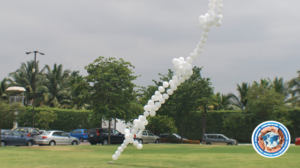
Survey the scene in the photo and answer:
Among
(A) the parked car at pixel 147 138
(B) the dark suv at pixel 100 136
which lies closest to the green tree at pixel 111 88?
(B) the dark suv at pixel 100 136

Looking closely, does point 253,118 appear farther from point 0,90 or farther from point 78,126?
point 0,90

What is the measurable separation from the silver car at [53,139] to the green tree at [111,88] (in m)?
3.38

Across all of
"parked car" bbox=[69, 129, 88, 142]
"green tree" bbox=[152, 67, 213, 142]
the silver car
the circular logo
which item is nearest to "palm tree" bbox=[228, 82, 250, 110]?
"green tree" bbox=[152, 67, 213, 142]

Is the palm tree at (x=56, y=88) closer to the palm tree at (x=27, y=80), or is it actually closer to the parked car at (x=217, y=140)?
the palm tree at (x=27, y=80)

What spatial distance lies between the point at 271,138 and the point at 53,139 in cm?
2148

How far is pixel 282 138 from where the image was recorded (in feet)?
33.0

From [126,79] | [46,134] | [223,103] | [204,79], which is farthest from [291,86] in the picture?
[46,134]

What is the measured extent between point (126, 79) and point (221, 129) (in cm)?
1828

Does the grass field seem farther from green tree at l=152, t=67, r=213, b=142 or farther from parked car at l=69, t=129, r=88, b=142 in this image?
parked car at l=69, t=129, r=88, b=142

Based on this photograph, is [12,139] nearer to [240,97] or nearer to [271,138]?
[271,138]

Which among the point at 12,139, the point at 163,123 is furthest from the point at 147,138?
the point at 12,139

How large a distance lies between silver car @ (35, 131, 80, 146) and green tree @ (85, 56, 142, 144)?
338 cm

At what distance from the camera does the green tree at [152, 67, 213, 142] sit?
3559 cm

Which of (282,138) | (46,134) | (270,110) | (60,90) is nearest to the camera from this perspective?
(282,138)
